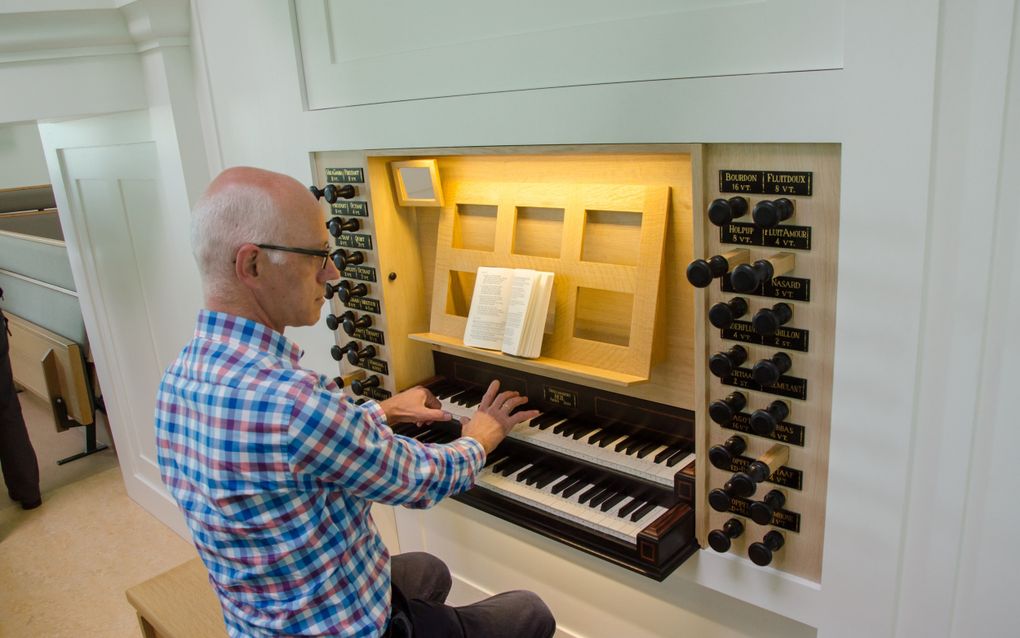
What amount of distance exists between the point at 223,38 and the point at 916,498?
2456 mm

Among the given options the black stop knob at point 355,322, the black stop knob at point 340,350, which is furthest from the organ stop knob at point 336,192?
the black stop knob at point 340,350

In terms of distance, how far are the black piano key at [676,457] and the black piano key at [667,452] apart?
0.01 metres

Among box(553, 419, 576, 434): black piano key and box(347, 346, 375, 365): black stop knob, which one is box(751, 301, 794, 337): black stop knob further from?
box(347, 346, 375, 365): black stop knob

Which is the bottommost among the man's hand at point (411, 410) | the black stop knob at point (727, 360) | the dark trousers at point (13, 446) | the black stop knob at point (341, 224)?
the dark trousers at point (13, 446)

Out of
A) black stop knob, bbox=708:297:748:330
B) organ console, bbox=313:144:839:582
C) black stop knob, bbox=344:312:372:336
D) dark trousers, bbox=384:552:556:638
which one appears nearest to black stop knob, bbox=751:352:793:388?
organ console, bbox=313:144:839:582

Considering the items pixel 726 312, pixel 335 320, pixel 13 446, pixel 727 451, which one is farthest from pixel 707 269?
pixel 13 446

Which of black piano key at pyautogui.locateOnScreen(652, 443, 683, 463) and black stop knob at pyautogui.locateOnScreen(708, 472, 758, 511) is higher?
black stop knob at pyautogui.locateOnScreen(708, 472, 758, 511)

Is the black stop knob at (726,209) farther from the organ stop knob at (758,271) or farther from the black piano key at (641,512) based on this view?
the black piano key at (641,512)

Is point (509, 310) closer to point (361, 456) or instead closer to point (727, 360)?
point (727, 360)

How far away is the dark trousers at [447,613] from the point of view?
1.72 meters

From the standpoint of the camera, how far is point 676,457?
2045mm

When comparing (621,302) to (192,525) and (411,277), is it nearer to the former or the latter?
(411,277)

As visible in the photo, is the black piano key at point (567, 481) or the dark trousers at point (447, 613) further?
the black piano key at point (567, 481)

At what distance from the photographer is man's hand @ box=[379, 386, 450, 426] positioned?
220 cm
